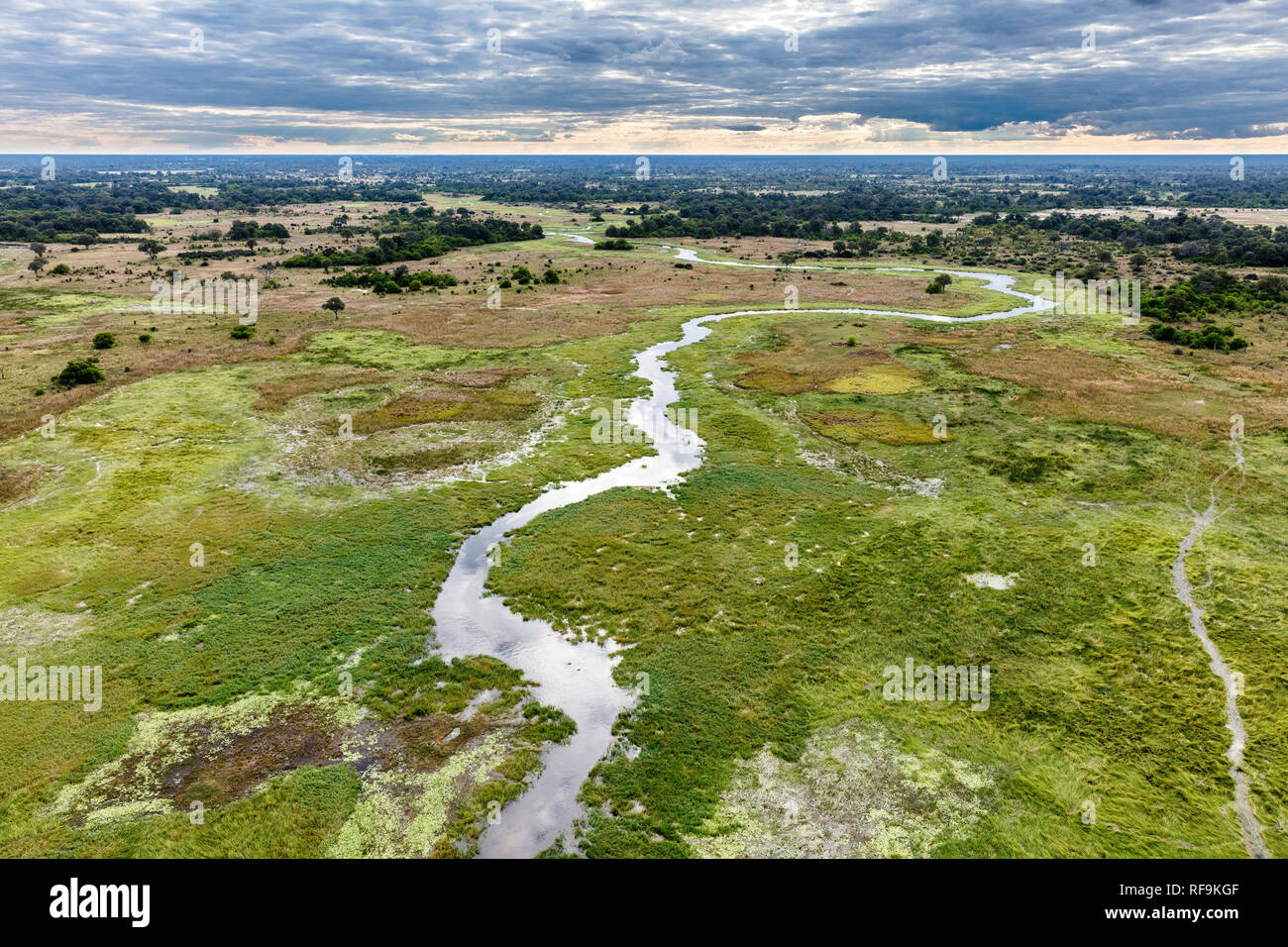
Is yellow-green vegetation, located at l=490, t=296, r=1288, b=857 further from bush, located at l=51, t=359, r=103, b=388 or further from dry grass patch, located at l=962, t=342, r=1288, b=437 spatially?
bush, located at l=51, t=359, r=103, b=388

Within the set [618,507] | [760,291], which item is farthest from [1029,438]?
[760,291]

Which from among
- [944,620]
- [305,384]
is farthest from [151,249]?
[944,620]

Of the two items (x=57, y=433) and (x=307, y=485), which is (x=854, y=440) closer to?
(x=307, y=485)

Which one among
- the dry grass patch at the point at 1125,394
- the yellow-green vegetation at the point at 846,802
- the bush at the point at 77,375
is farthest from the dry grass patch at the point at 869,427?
the bush at the point at 77,375

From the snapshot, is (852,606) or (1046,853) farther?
(852,606)

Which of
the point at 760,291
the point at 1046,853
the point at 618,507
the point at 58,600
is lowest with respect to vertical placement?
the point at 1046,853

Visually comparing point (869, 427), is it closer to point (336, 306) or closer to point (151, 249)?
point (336, 306)
